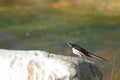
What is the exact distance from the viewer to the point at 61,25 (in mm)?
28531

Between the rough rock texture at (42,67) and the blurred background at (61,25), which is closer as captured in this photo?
the rough rock texture at (42,67)

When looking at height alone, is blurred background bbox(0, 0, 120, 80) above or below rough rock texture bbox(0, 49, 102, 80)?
below

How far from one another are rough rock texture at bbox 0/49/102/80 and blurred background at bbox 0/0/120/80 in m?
4.85

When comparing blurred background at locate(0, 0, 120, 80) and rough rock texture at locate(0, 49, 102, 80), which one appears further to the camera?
blurred background at locate(0, 0, 120, 80)

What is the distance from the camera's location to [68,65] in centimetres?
1016

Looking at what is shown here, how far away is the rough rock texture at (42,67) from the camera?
33.2 feet

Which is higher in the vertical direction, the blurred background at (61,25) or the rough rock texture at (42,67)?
the rough rock texture at (42,67)

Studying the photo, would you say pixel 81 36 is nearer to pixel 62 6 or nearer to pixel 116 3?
pixel 116 3

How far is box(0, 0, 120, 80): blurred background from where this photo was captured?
2244 centimetres

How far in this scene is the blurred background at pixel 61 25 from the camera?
883 inches

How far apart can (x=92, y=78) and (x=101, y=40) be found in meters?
12.6

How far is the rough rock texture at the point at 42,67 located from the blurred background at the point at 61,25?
4854 millimetres

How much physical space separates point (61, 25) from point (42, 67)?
18.2m

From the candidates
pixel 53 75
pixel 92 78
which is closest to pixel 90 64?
pixel 92 78
